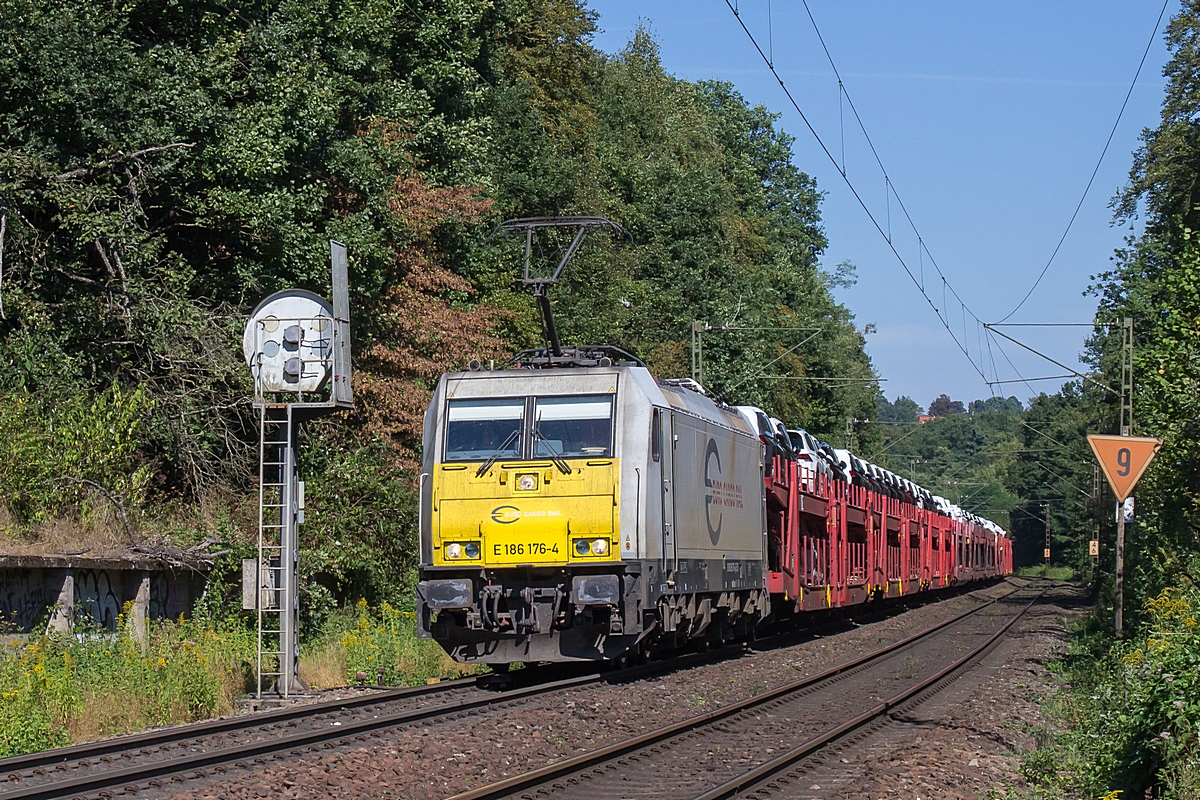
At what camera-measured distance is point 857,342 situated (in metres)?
98.1

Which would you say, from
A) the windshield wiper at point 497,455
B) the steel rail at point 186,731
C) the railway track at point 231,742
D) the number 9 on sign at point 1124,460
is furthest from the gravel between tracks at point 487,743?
the number 9 on sign at point 1124,460

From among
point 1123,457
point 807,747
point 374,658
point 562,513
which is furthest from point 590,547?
point 1123,457

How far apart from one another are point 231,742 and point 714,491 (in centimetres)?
862

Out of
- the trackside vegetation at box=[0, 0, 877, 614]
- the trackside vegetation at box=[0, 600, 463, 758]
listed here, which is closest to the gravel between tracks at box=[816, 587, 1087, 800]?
the trackside vegetation at box=[0, 600, 463, 758]

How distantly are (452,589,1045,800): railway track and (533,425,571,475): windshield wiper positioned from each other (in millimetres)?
3265

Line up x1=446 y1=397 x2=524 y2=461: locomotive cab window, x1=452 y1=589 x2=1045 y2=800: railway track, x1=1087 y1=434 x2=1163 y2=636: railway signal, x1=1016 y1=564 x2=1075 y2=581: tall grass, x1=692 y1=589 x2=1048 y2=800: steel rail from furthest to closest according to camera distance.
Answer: x1=1016 y1=564 x2=1075 y2=581: tall grass, x1=446 y1=397 x2=524 y2=461: locomotive cab window, x1=1087 y1=434 x2=1163 y2=636: railway signal, x1=452 y1=589 x2=1045 y2=800: railway track, x1=692 y1=589 x2=1048 y2=800: steel rail

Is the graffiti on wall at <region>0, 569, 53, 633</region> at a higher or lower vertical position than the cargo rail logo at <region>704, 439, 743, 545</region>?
lower

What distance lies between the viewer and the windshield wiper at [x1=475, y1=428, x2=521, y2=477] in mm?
15328

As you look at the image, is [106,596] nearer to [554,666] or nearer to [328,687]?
[328,687]

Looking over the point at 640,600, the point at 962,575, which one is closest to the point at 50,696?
the point at 640,600

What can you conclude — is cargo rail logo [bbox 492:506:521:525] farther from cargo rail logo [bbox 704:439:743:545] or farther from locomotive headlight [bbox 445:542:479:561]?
→ cargo rail logo [bbox 704:439:743:545]

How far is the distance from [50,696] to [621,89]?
53.1 meters

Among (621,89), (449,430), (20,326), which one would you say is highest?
(621,89)

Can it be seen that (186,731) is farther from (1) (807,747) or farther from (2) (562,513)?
(1) (807,747)
